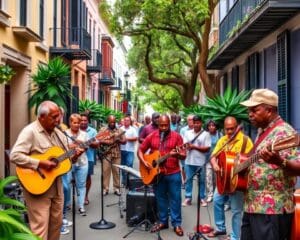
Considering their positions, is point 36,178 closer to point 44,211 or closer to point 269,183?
point 44,211

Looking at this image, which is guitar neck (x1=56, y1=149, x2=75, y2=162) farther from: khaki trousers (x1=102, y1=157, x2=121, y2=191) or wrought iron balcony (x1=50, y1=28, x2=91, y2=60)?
wrought iron balcony (x1=50, y1=28, x2=91, y2=60)

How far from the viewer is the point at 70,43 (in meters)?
21.2

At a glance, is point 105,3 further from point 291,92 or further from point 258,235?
point 258,235

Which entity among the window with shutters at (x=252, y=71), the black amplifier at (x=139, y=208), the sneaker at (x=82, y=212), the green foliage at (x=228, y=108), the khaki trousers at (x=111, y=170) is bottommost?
the sneaker at (x=82, y=212)

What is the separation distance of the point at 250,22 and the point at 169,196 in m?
6.32

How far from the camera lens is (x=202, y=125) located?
11.3 meters

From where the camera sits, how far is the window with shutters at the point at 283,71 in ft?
41.1

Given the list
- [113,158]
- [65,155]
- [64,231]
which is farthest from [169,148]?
[113,158]

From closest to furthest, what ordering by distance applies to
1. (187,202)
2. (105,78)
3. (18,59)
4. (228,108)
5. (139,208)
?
(139,208), (228,108), (187,202), (18,59), (105,78)

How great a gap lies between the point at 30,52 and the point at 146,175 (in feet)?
27.8

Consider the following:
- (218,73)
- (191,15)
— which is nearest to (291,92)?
(191,15)

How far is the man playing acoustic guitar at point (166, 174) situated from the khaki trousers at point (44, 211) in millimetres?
2450

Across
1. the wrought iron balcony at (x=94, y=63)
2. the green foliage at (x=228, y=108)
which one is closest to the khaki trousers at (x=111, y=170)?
the green foliage at (x=228, y=108)

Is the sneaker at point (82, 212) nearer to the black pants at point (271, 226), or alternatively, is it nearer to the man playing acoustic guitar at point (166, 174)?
the man playing acoustic guitar at point (166, 174)
